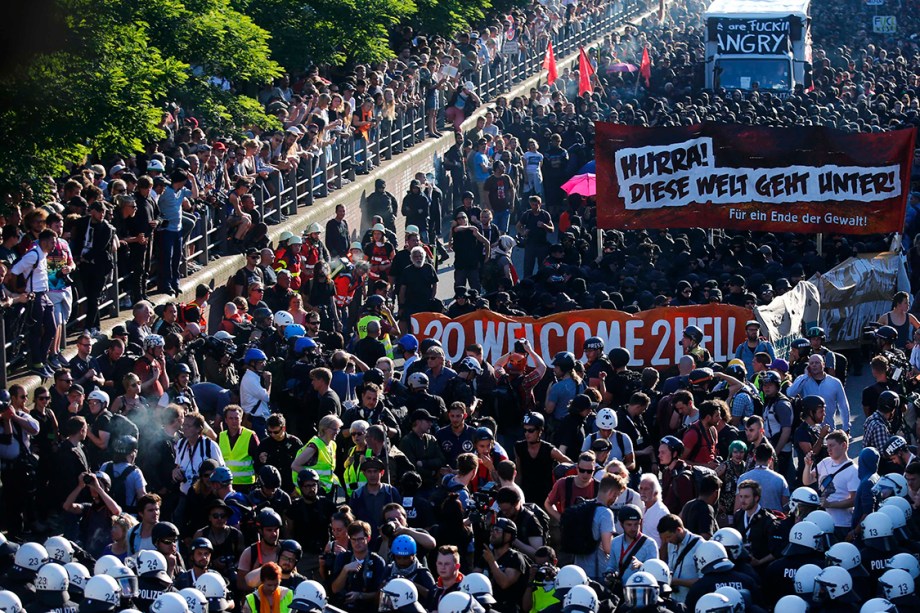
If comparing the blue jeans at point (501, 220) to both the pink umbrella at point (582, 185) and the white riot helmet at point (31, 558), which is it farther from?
the white riot helmet at point (31, 558)

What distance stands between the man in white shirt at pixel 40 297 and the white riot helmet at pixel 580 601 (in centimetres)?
720

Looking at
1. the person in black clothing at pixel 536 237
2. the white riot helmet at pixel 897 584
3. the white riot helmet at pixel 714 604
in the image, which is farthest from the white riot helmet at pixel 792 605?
the person in black clothing at pixel 536 237

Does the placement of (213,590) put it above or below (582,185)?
above

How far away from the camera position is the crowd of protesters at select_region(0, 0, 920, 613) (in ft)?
37.5

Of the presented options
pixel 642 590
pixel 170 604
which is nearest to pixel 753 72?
pixel 642 590

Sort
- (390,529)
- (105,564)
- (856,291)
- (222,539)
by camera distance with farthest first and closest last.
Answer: (856,291) < (222,539) < (390,529) < (105,564)

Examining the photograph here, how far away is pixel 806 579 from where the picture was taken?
36.1 feet

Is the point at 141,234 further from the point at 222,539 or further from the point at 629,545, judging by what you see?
the point at 629,545

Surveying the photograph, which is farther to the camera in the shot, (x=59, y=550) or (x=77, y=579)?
(x=59, y=550)

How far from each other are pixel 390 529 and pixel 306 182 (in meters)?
13.9

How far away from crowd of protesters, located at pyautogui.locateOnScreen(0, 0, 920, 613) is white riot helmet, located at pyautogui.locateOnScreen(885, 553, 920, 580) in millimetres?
74

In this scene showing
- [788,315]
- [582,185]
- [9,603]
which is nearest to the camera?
[9,603]

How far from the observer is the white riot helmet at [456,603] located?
33.6ft

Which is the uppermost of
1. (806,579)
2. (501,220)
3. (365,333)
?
(806,579)
